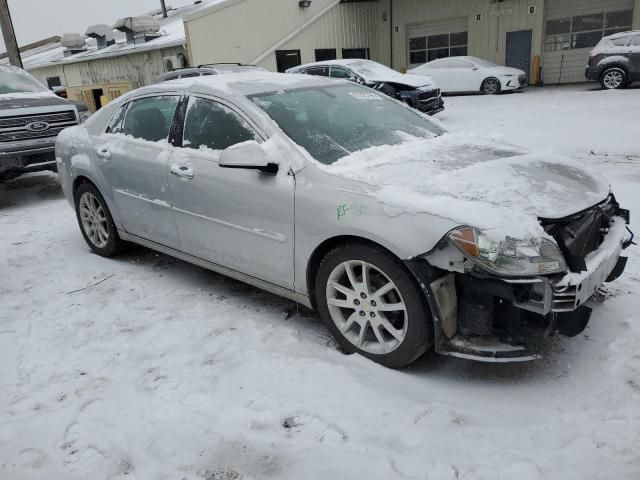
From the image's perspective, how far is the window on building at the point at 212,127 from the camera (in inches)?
134

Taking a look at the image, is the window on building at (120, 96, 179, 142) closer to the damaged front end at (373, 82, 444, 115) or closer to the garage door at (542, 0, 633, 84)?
the damaged front end at (373, 82, 444, 115)

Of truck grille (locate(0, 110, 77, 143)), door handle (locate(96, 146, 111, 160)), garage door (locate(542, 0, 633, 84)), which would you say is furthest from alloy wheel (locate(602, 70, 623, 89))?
door handle (locate(96, 146, 111, 160))

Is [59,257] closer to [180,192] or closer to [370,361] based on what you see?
[180,192]

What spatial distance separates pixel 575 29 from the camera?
56.8 ft

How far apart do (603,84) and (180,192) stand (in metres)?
14.7

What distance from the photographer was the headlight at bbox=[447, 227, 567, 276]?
7.88 ft

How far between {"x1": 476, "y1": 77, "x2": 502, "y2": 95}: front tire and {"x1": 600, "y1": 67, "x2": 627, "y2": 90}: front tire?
2842 millimetres

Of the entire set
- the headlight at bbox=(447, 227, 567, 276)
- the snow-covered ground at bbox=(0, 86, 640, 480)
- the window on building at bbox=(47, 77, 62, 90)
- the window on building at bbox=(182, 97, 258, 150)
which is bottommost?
the snow-covered ground at bbox=(0, 86, 640, 480)

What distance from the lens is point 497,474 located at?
84.6 inches

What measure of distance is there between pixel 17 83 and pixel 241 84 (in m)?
6.71

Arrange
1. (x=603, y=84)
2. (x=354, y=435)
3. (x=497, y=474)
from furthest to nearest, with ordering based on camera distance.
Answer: (x=603, y=84) → (x=354, y=435) → (x=497, y=474)

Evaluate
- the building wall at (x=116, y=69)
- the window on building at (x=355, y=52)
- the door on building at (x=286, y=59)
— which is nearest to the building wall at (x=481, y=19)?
the window on building at (x=355, y=52)

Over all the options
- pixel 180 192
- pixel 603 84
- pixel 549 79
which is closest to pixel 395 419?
pixel 180 192

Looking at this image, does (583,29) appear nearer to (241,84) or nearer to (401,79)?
(401,79)
